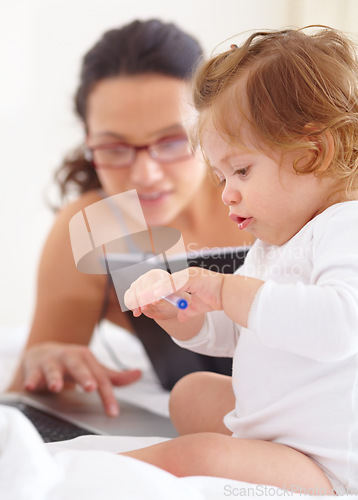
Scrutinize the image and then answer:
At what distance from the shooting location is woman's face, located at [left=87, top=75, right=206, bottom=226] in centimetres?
112

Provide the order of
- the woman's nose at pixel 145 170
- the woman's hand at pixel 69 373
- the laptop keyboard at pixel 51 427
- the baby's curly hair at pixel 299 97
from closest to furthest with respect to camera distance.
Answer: the baby's curly hair at pixel 299 97, the laptop keyboard at pixel 51 427, the woman's hand at pixel 69 373, the woman's nose at pixel 145 170

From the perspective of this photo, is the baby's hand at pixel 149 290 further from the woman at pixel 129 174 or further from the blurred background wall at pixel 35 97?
the blurred background wall at pixel 35 97

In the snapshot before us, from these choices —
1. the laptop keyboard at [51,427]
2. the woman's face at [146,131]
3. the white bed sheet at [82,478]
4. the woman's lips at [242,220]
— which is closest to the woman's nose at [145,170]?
the woman's face at [146,131]

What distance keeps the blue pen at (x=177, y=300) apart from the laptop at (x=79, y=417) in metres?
0.33

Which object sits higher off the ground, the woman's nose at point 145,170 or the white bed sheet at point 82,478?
the woman's nose at point 145,170

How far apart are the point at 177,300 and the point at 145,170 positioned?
2.12ft

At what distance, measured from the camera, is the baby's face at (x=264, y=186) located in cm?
53

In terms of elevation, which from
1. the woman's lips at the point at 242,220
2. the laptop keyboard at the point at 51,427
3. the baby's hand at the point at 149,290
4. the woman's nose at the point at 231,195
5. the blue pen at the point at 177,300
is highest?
the woman's nose at the point at 231,195

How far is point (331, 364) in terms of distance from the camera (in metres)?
0.51

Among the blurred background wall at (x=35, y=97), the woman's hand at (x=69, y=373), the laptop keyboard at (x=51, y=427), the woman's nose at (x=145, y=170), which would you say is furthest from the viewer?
the blurred background wall at (x=35, y=97)

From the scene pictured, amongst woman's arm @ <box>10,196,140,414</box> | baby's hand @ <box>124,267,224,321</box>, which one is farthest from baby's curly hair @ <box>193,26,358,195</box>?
woman's arm @ <box>10,196,140,414</box>

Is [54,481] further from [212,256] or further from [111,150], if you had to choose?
[111,150]

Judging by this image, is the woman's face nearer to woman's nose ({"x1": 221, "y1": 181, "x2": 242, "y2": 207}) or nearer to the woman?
the woman

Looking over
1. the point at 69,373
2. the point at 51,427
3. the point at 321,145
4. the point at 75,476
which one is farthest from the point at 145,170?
the point at 75,476
